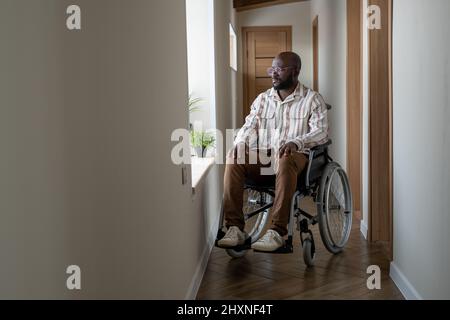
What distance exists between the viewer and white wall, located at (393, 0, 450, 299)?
75.7 inches

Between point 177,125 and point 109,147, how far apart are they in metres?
1.01

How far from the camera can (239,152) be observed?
3.15 m

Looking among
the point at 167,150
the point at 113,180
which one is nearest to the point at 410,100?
the point at 167,150

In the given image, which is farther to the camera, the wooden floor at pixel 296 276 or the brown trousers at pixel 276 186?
the brown trousers at pixel 276 186


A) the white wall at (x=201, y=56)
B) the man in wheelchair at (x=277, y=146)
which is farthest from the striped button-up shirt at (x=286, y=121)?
the white wall at (x=201, y=56)

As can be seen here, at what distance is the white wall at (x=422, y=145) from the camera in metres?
1.92

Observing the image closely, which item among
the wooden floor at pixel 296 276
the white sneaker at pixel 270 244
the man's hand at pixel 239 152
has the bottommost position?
the wooden floor at pixel 296 276

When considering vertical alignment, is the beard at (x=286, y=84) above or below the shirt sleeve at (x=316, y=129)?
above

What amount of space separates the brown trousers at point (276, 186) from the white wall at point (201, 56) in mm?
771

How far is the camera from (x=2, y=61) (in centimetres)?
80

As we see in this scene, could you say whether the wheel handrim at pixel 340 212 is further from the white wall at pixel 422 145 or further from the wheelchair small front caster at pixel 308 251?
the white wall at pixel 422 145

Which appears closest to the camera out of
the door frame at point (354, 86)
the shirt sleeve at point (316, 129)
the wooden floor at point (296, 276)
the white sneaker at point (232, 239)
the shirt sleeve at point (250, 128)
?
the wooden floor at point (296, 276)

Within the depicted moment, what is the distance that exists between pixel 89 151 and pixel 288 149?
1.92 m
